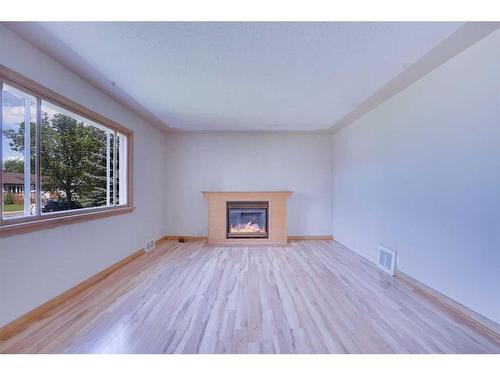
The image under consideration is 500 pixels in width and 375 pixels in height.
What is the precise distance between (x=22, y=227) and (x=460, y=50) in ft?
13.0

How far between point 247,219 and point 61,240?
2969 millimetres

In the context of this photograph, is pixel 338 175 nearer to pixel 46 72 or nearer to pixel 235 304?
pixel 235 304

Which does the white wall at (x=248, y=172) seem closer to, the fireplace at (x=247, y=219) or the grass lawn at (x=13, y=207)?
the fireplace at (x=247, y=219)

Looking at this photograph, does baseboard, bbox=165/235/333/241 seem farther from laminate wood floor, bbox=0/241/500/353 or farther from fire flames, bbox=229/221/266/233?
laminate wood floor, bbox=0/241/500/353

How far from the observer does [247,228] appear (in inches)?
177

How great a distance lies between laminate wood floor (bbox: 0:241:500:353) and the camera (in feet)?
5.06

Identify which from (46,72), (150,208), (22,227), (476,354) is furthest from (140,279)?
(476,354)

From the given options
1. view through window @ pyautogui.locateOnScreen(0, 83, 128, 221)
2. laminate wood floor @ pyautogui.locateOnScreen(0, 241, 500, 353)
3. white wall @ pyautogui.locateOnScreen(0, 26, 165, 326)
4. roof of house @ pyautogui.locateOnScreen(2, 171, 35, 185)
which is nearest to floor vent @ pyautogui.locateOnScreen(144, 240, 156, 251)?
white wall @ pyautogui.locateOnScreen(0, 26, 165, 326)

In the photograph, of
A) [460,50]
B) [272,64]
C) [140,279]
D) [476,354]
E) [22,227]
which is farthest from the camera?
[140,279]

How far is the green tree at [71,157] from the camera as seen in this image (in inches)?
84.0

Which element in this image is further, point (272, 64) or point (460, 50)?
point (272, 64)

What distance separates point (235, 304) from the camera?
83.0 inches

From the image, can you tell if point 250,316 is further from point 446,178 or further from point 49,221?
point 446,178

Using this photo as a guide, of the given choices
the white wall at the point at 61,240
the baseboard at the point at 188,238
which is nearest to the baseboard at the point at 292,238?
the baseboard at the point at 188,238
